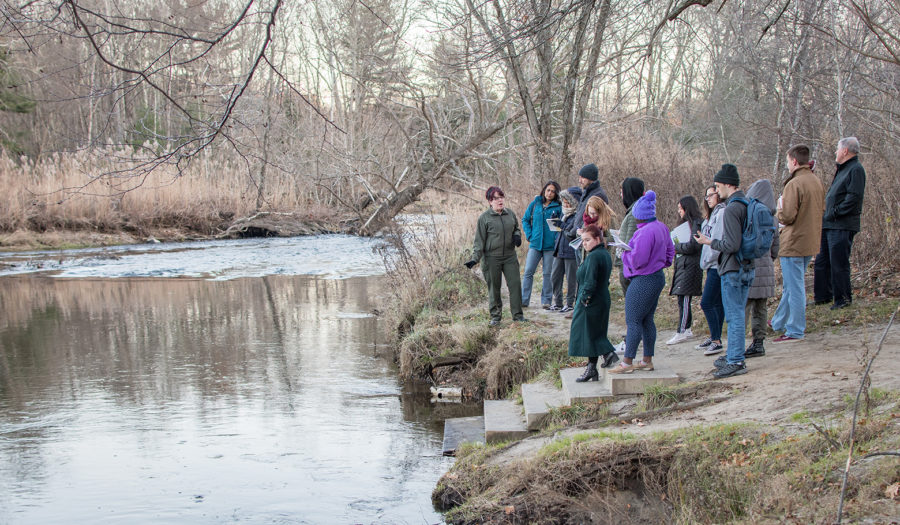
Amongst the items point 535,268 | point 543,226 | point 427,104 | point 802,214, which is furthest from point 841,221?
point 427,104

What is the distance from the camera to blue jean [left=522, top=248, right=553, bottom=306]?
35.6 ft

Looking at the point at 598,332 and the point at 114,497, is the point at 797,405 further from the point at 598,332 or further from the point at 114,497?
the point at 114,497

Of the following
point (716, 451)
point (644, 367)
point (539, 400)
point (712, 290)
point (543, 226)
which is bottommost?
point (539, 400)

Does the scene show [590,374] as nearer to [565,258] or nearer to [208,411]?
[565,258]

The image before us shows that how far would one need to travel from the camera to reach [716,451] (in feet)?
16.2

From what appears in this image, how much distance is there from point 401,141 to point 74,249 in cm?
1166

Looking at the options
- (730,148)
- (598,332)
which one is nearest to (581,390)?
(598,332)

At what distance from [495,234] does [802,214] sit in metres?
3.72

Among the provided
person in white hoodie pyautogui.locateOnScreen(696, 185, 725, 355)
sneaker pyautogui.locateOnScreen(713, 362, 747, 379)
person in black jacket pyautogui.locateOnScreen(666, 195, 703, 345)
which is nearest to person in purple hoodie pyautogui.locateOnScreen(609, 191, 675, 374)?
sneaker pyautogui.locateOnScreen(713, 362, 747, 379)

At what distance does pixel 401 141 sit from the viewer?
92.8ft

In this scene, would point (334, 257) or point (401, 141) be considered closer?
point (334, 257)

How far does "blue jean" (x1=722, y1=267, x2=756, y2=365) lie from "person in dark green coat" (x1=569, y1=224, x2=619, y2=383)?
3.33 feet

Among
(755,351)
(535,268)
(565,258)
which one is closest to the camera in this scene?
(755,351)

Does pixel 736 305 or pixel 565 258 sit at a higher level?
pixel 565 258
